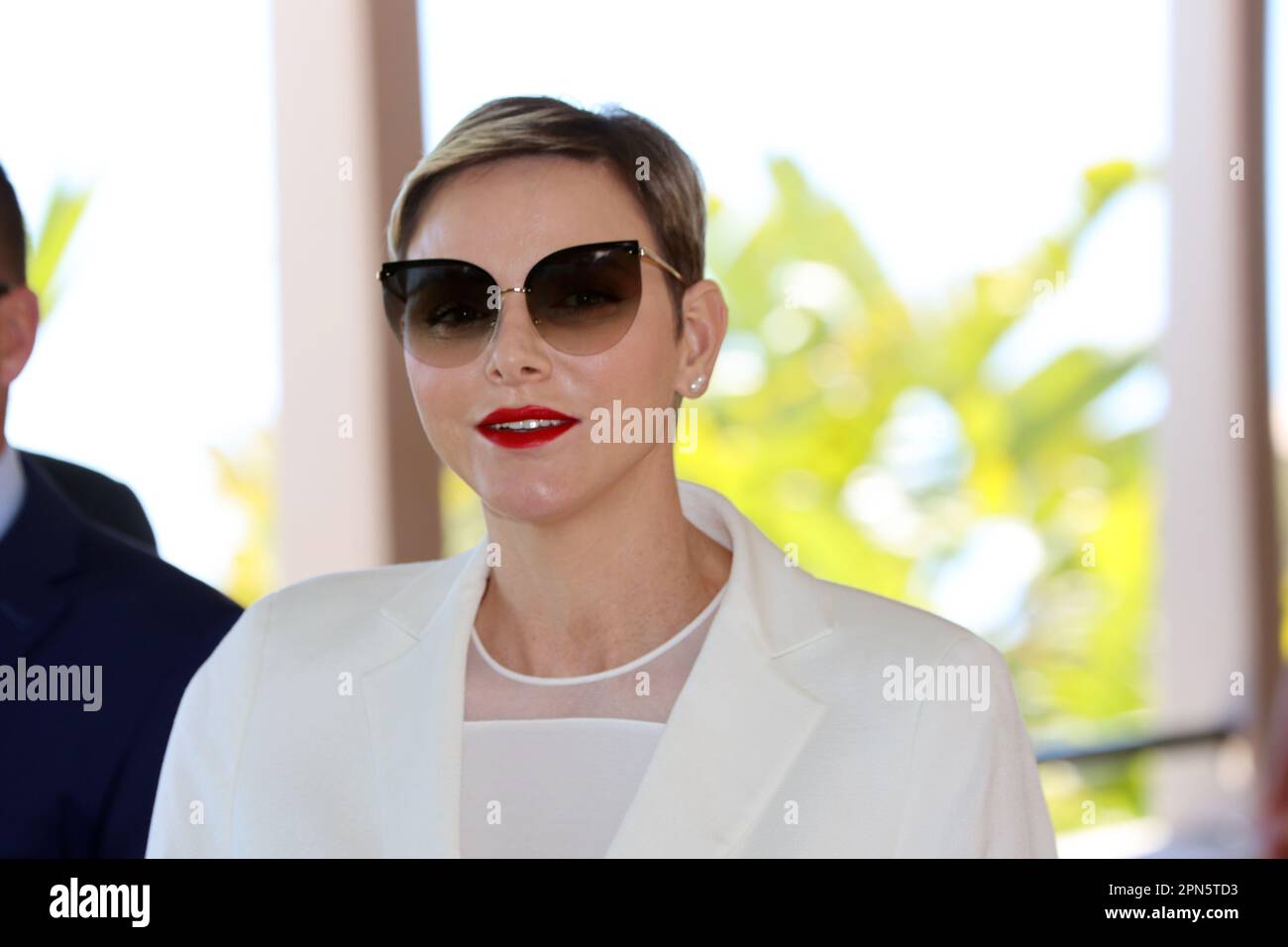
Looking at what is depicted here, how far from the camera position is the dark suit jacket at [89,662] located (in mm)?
1468

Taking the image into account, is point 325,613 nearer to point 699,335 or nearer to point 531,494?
point 531,494

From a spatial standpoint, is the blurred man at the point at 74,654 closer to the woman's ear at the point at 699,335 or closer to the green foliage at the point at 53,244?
the green foliage at the point at 53,244

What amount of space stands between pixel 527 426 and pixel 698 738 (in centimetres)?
35

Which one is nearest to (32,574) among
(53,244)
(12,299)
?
(12,299)

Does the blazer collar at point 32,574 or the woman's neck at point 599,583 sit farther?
the blazer collar at point 32,574

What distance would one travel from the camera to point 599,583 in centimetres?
145

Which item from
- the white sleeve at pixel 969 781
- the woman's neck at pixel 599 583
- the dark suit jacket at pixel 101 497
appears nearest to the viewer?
the white sleeve at pixel 969 781

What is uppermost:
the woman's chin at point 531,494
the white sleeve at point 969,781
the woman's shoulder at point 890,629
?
the woman's chin at point 531,494

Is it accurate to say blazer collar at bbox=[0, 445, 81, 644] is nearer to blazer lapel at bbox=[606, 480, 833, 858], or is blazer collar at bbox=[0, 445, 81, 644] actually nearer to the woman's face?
the woman's face

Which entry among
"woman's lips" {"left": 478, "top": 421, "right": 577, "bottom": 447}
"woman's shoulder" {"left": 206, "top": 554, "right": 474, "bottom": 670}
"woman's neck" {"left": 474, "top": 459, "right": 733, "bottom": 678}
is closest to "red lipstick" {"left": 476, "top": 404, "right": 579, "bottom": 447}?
"woman's lips" {"left": 478, "top": 421, "right": 577, "bottom": 447}

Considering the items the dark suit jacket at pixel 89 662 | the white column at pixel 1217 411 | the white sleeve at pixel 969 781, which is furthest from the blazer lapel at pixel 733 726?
the white column at pixel 1217 411

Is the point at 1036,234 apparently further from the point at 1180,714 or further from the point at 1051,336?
the point at 1180,714

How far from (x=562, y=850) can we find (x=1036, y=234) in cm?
457

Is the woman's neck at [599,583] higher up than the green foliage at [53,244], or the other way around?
the green foliage at [53,244]
